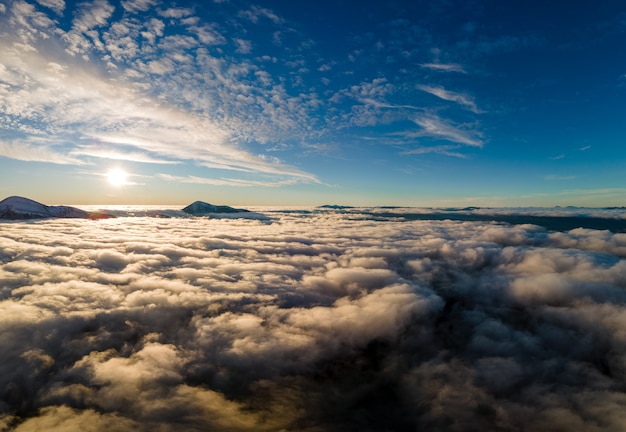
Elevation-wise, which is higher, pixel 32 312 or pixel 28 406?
pixel 32 312

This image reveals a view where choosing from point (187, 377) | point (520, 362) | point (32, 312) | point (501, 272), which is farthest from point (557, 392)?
point (32, 312)

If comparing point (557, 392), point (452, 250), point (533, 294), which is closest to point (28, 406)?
point (557, 392)

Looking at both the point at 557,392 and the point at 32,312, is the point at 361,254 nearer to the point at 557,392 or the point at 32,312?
the point at 557,392

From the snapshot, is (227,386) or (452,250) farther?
(452,250)

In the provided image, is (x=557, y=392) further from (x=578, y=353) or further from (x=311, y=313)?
(x=311, y=313)

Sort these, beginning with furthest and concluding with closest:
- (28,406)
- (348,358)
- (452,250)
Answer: (452,250), (348,358), (28,406)

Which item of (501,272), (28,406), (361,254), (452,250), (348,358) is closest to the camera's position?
(28,406)
